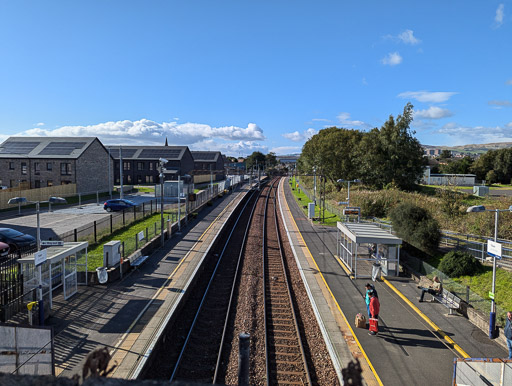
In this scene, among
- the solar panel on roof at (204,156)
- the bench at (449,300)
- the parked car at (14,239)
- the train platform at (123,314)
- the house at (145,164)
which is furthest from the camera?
the solar panel on roof at (204,156)

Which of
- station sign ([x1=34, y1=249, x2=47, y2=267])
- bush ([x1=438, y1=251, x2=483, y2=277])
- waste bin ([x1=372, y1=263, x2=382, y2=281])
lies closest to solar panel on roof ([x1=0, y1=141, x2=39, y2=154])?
station sign ([x1=34, y1=249, x2=47, y2=267])

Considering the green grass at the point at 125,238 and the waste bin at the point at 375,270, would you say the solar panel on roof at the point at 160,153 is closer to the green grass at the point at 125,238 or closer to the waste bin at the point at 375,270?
the green grass at the point at 125,238

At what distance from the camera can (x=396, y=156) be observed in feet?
156

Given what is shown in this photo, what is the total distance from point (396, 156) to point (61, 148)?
4812 cm

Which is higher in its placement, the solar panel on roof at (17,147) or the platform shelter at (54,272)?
the solar panel on roof at (17,147)

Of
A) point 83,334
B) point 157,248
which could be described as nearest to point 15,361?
point 83,334

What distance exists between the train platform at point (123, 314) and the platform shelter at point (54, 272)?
533mm

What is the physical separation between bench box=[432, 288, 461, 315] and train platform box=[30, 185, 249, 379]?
10798 millimetres

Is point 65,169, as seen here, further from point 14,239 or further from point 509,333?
point 509,333

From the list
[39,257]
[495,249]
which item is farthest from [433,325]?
[39,257]

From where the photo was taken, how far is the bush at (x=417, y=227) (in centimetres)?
2157

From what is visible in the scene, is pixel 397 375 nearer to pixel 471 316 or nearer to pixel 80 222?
pixel 471 316

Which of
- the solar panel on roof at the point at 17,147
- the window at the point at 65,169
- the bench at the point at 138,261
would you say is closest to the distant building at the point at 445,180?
the window at the point at 65,169

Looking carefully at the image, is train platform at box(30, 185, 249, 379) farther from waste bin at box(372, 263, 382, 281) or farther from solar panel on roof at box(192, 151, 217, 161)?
solar panel on roof at box(192, 151, 217, 161)
